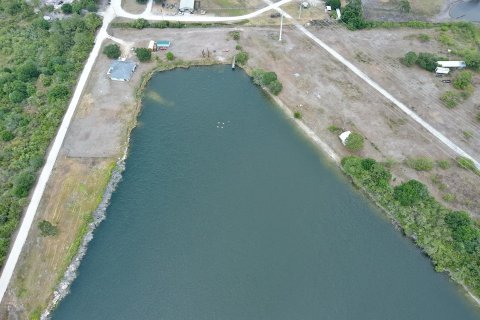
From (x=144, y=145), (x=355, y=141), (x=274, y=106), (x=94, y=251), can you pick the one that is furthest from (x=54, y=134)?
(x=355, y=141)

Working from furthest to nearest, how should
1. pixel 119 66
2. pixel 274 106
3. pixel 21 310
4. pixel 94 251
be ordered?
pixel 119 66, pixel 274 106, pixel 94 251, pixel 21 310

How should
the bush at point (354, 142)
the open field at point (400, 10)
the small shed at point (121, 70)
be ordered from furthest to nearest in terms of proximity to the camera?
Answer: the open field at point (400, 10)
the small shed at point (121, 70)
the bush at point (354, 142)

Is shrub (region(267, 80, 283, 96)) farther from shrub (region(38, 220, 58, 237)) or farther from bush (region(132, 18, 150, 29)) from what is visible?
shrub (region(38, 220, 58, 237))

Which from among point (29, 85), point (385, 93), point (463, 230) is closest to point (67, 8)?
point (29, 85)

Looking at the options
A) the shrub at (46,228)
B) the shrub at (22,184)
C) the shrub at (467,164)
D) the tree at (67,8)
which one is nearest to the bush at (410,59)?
the shrub at (467,164)

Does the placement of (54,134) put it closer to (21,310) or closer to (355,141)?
(21,310)

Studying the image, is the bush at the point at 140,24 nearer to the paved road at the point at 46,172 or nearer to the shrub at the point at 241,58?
the paved road at the point at 46,172
